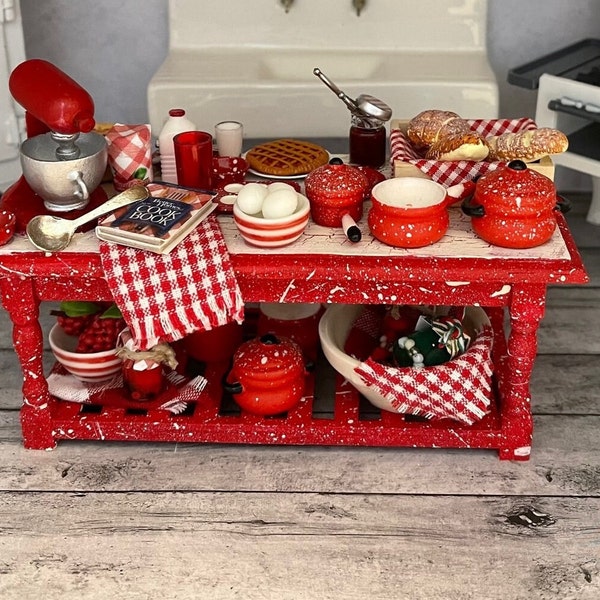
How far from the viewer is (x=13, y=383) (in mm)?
1971

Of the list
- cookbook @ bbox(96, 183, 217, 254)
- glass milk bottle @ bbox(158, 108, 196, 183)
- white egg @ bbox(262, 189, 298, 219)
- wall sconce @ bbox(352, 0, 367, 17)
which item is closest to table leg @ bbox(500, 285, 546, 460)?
white egg @ bbox(262, 189, 298, 219)

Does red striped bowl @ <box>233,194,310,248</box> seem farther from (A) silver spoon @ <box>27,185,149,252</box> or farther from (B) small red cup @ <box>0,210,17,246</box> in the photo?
(B) small red cup @ <box>0,210,17,246</box>

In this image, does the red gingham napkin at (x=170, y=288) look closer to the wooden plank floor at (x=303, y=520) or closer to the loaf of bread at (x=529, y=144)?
the wooden plank floor at (x=303, y=520)

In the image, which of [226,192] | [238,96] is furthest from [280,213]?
[238,96]

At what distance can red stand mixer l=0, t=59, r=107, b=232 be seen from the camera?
1.62 m

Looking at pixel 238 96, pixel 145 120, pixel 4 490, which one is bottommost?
pixel 4 490

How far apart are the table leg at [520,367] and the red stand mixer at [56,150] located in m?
0.77

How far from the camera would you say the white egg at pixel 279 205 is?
1.60 meters

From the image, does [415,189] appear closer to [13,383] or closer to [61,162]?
[61,162]

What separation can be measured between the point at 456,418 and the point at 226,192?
595mm

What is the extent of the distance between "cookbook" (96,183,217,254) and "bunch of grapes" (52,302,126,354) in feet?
0.76

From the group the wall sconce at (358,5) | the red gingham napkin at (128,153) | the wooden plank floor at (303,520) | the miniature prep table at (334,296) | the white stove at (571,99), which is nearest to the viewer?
the wooden plank floor at (303,520)

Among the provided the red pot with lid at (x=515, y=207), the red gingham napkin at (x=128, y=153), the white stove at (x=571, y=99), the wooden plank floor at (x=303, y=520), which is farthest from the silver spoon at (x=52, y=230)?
the white stove at (x=571, y=99)

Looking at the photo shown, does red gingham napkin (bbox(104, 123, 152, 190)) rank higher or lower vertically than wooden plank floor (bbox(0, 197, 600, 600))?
higher
